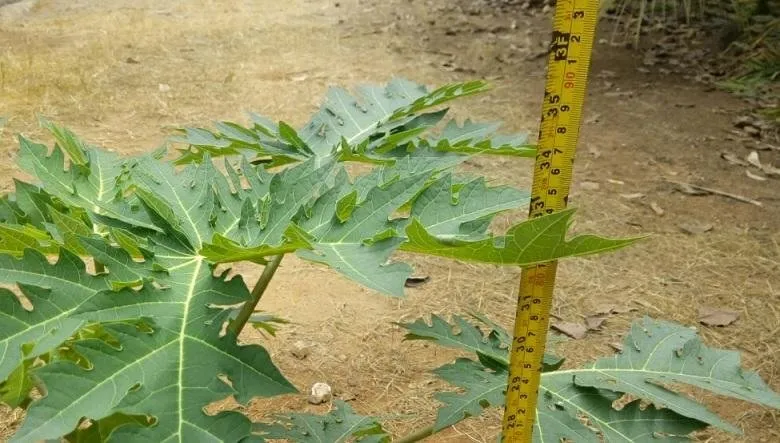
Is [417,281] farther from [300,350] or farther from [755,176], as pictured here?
[755,176]

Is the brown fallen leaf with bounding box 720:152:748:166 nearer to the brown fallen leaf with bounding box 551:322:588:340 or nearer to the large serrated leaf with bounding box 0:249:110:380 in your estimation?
the brown fallen leaf with bounding box 551:322:588:340

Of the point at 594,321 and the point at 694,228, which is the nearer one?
the point at 594,321

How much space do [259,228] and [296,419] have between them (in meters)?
0.50

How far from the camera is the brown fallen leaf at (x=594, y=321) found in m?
2.66

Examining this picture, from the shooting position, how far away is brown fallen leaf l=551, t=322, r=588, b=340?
8.54 ft

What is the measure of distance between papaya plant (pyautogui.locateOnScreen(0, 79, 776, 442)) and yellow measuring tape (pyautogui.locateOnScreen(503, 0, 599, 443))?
5 cm

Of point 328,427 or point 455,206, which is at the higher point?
point 455,206

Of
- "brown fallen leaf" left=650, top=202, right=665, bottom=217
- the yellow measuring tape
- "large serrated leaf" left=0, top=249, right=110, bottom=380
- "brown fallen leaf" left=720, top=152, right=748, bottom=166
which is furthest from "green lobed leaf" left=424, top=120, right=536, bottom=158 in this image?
"brown fallen leaf" left=720, top=152, right=748, bottom=166

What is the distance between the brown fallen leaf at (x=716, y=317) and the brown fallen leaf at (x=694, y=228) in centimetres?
62

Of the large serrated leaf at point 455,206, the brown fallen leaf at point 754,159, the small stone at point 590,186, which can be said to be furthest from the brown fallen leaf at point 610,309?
the large serrated leaf at point 455,206

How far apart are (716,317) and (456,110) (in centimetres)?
235

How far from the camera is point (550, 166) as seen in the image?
3.53 feet

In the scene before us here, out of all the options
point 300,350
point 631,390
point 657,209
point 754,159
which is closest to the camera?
point 631,390

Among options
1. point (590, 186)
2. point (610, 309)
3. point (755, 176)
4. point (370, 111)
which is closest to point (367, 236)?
point (370, 111)
